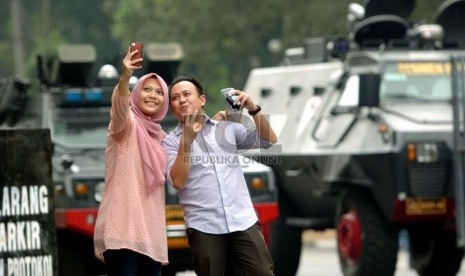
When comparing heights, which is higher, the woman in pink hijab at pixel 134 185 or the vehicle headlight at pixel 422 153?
the woman in pink hijab at pixel 134 185

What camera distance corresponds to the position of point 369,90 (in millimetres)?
15250

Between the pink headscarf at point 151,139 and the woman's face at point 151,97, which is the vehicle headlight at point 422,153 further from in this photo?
the woman's face at point 151,97

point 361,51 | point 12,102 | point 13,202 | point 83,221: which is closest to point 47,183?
point 13,202

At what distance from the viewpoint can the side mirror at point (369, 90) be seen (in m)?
15.2

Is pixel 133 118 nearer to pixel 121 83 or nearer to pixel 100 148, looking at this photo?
pixel 121 83

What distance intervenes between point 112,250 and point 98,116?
276 inches

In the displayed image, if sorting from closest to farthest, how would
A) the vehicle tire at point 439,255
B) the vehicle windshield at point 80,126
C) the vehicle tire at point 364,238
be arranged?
the vehicle tire at point 364,238
the vehicle windshield at point 80,126
the vehicle tire at point 439,255

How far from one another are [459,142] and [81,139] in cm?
328

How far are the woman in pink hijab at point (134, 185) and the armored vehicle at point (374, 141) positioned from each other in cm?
617

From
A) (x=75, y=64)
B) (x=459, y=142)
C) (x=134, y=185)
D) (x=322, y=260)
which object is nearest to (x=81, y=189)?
(x=75, y=64)

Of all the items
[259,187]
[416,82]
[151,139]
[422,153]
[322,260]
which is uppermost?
[151,139]

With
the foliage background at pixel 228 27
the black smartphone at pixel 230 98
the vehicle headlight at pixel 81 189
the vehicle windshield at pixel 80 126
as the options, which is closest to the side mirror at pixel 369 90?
the vehicle windshield at pixel 80 126

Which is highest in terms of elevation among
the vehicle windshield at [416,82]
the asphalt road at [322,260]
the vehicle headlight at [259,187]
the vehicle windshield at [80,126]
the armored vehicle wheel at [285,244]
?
the vehicle windshield at [416,82]

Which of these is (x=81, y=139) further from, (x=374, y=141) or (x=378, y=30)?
(x=378, y=30)
